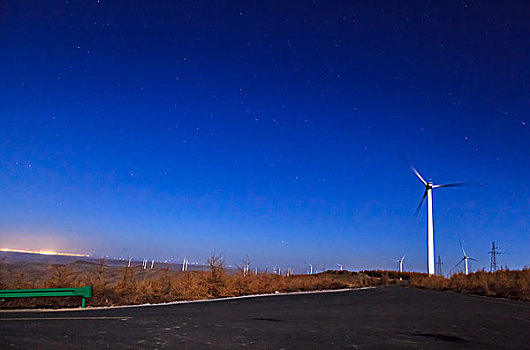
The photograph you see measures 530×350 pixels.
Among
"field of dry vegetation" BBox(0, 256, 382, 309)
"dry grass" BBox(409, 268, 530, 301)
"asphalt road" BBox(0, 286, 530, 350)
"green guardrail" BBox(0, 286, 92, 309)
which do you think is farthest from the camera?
"dry grass" BBox(409, 268, 530, 301)

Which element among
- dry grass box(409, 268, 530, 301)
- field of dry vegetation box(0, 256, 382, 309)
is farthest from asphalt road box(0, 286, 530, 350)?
dry grass box(409, 268, 530, 301)

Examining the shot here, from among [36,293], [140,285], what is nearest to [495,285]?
[140,285]

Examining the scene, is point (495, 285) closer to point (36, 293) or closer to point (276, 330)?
point (276, 330)

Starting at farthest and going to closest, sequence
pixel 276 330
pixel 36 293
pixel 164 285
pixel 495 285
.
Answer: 1. pixel 495 285
2. pixel 164 285
3. pixel 36 293
4. pixel 276 330

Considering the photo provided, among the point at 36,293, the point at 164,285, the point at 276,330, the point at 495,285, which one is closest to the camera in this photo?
the point at 276,330

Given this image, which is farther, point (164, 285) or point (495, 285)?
point (495, 285)

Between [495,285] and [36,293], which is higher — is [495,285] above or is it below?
above

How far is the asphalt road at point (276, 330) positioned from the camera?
23.3 feet

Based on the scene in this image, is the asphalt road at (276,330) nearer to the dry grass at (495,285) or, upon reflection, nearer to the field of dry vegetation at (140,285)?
the field of dry vegetation at (140,285)

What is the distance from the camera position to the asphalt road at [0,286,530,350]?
7098 millimetres

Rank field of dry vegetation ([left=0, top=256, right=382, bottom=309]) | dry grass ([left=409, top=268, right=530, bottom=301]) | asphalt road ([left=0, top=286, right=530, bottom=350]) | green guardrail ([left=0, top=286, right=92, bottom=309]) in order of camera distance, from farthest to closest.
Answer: dry grass ([left=409, top=268, right=530, bottom=301]) < field of dry vegetation ([left=0, top=256, right=382, bottom=309]) < green guardrail ([left=0, top=286, right=92, bottom=309]) < asphalt road ([left=0, top=286, right=530, bottom=350])

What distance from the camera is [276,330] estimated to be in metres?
8.53

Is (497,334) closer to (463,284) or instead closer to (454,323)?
(454,323)

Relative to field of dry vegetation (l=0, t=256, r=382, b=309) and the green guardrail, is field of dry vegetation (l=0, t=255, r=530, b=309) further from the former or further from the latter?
the green guardrail
